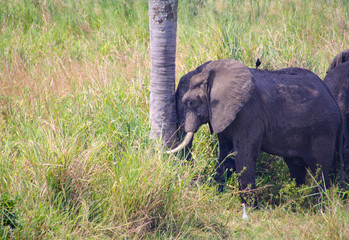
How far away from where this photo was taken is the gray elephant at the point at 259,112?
4945mm

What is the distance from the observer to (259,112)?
5090 mm

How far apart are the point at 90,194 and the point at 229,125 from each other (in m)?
1.72

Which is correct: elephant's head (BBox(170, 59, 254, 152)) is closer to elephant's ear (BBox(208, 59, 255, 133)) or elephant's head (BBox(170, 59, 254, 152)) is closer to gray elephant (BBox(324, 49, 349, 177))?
elephant's ear (BBox(208, 59, 255, 133))

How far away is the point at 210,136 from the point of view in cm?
576

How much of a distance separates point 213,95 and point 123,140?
1.11 metres

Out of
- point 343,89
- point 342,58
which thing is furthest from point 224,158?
point 342,58

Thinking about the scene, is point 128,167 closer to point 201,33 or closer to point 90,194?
point 90,194

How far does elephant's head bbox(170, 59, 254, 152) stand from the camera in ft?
16.0

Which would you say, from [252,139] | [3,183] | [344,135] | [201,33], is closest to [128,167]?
[3,183]

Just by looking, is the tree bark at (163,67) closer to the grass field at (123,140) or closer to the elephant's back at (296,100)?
the grass field at (123,140)

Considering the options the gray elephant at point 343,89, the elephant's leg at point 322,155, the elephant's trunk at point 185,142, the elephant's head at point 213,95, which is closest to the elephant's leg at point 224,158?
the elephant's head at point 213,95

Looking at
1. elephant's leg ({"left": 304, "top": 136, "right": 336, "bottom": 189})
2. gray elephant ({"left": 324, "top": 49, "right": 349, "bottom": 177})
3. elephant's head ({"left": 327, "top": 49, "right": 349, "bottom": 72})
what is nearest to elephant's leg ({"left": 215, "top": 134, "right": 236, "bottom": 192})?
elephant's leg ({"left": 304, "top": 136, "right": 336, "bottom": 189})

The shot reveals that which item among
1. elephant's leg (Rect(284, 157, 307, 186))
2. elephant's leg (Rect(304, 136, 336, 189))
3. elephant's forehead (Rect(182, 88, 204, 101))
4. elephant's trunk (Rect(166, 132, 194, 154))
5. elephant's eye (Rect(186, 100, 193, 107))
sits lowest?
elephant's leg (Rect(284, 157, 307, 186))

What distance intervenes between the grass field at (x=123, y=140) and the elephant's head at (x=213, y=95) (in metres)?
0.41
